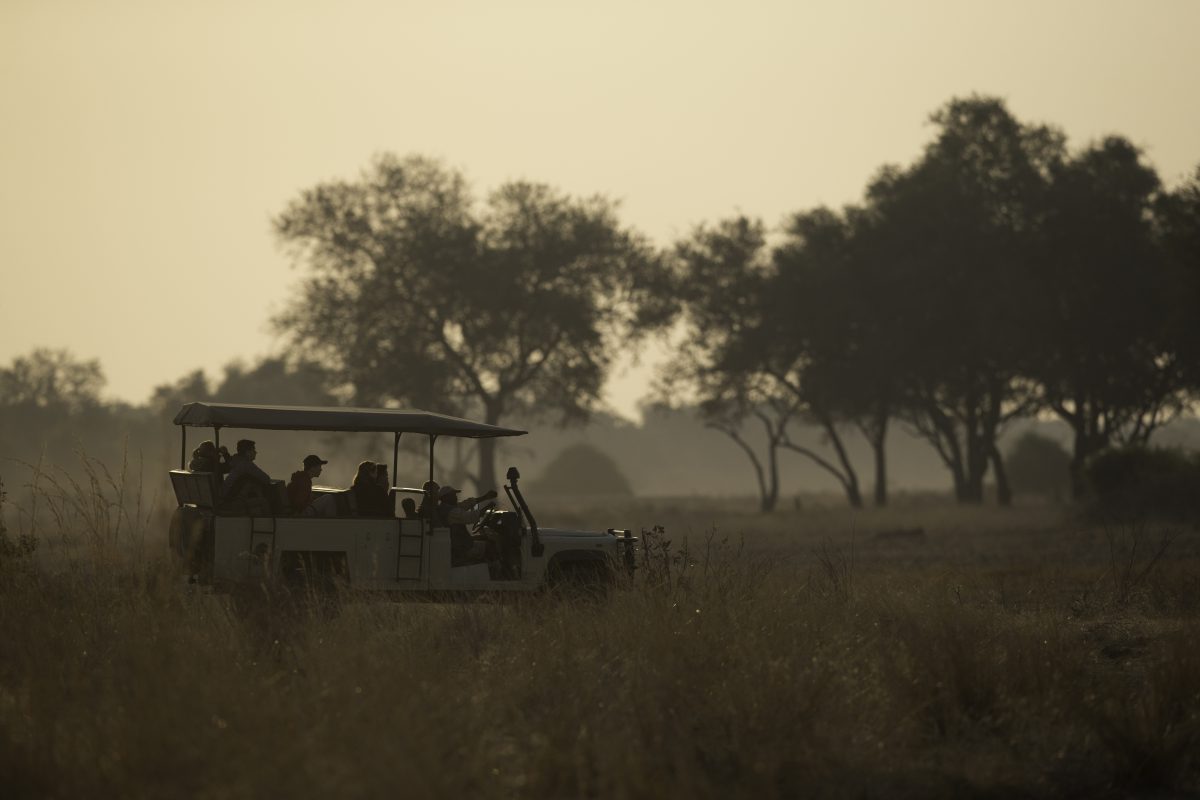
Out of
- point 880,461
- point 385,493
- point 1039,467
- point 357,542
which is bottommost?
point 357,542

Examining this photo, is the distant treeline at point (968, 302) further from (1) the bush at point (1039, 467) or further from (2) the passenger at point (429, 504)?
(2) the passenger at point (429, 504)

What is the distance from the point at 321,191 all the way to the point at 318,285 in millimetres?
3370

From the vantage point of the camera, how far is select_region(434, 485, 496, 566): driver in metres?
14.1

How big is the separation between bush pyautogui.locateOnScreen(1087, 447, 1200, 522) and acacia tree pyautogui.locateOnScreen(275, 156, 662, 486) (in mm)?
20030

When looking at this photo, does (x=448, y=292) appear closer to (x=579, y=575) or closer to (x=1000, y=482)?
(x=1000, y=482)

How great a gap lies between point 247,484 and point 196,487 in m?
0.62

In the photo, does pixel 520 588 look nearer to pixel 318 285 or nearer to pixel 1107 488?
pixel 1107 488

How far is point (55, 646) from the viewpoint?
1114cm

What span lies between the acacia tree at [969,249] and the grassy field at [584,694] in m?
39.2

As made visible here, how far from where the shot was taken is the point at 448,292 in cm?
5200

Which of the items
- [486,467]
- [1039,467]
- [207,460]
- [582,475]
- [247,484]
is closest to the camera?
[247,484]

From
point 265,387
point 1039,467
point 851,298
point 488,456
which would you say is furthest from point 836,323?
point 265,387

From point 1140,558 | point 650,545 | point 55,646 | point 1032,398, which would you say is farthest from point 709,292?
point 55,646

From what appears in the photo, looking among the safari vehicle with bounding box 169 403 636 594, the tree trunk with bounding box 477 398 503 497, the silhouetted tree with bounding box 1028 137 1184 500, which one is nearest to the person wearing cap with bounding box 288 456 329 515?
the safari vehicle with bounding box 169 403 636 594
